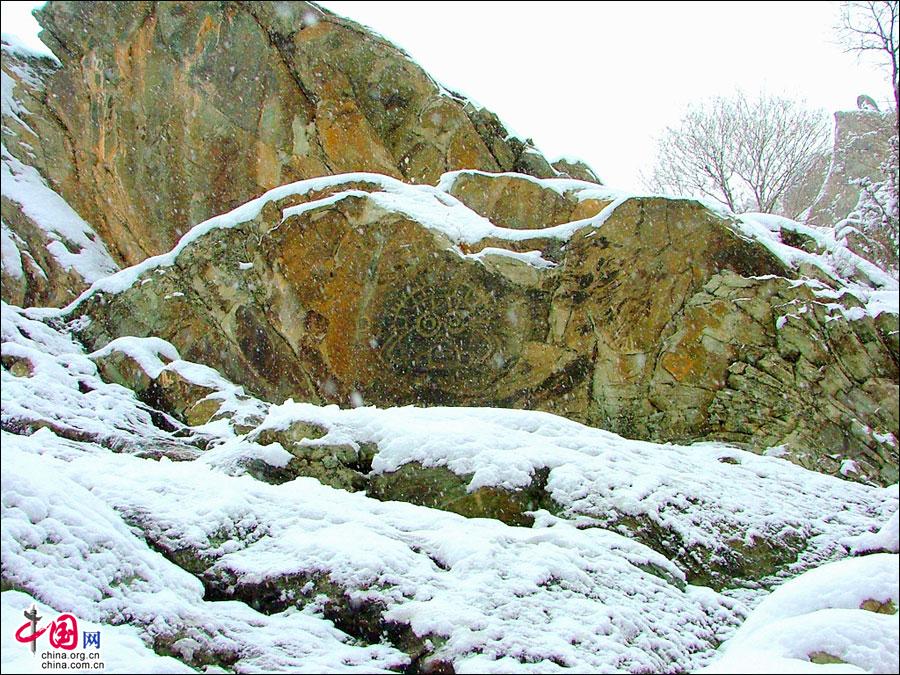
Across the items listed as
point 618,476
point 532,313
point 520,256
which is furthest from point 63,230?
point 618,476

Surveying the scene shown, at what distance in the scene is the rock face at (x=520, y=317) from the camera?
845cm

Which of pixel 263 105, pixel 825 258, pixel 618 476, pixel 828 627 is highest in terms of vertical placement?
pixel 263 105

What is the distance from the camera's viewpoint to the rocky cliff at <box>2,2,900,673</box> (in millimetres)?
3395

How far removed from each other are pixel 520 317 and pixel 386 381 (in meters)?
2.00

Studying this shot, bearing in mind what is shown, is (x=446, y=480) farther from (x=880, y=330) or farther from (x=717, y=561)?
(x=880, y=330)

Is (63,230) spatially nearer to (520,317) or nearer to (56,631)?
(520,317)

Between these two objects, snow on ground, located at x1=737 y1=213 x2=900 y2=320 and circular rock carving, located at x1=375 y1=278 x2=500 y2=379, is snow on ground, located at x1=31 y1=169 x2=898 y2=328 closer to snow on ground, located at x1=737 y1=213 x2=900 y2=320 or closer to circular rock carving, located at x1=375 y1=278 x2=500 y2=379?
snow on ground, located at x1=737 y1=213 x2=900 y2=320

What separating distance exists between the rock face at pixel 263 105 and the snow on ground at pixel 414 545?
8672 millimetres

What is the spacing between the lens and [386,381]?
9.04 meters

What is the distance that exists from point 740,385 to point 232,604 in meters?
6.95

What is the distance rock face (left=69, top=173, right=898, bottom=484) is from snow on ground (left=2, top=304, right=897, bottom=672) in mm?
2638

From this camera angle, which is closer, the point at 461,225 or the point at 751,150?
the point at 461,225

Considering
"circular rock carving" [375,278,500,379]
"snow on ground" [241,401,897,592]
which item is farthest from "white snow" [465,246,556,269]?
"snow on ground" [241,401,897,592]

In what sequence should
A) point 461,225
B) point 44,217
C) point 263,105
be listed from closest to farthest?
point 461,225 < point 263,105 < point 44,217
